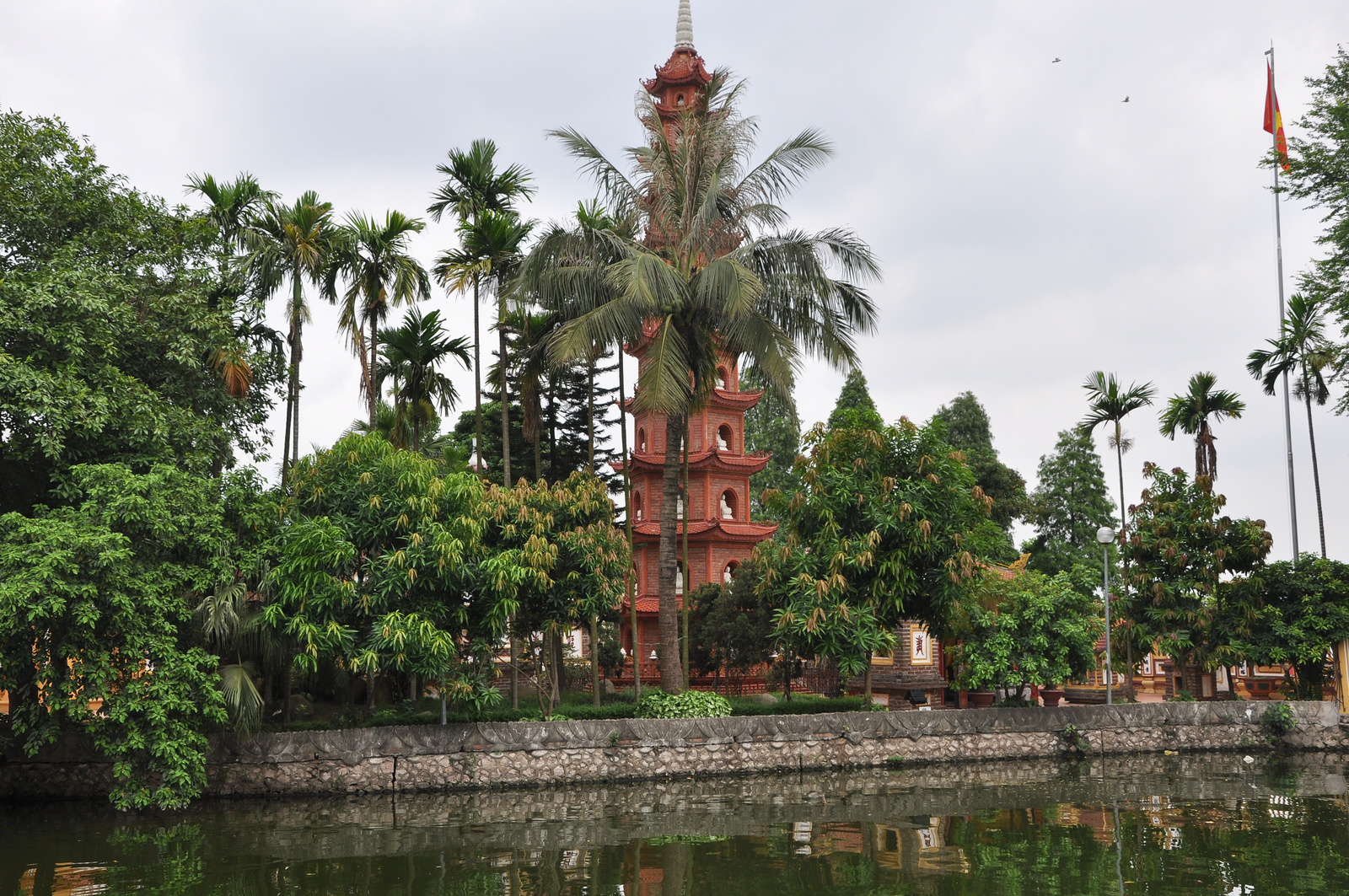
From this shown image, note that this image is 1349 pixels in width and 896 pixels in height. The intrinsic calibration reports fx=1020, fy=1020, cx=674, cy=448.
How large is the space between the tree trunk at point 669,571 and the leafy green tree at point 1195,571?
39.2 feet

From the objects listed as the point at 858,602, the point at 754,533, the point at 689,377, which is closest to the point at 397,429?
the point at 689,377

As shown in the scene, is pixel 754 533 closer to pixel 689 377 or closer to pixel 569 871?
pixel 689 377

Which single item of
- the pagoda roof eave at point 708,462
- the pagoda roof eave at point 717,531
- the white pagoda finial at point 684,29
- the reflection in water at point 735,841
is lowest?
the reflection in water at point 735,841

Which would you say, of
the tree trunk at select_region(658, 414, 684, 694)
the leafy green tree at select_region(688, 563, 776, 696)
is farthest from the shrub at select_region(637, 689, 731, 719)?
the leafy green tree at select_region(688, 563, 776, 696)

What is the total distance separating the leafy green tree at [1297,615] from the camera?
77.6 feet

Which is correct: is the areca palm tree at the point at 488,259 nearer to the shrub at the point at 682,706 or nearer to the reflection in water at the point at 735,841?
the shrub at the point at 682,706

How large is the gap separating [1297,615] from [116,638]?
24.8 meters

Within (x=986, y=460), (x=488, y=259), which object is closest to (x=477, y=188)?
(x=488, y=259)

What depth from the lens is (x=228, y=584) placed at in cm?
→ 1661

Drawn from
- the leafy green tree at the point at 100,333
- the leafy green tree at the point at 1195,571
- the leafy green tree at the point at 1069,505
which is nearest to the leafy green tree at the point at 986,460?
the leafy green tree at the point at 1069,505

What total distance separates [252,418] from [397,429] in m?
3.65

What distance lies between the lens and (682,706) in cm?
1959

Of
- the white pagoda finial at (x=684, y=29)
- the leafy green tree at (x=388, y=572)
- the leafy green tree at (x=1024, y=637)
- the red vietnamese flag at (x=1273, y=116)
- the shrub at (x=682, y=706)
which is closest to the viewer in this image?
the leafy green tree at (x=388, y=572)

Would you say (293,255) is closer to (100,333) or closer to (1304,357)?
(100,333)
